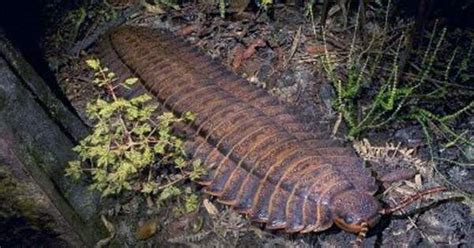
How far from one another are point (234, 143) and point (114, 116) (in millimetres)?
1033

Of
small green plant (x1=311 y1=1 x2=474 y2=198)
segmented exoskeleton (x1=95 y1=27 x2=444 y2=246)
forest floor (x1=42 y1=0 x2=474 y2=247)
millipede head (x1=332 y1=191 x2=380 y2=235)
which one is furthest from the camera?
small green plant (x1=311 y1=1 x2=474 y2=198)

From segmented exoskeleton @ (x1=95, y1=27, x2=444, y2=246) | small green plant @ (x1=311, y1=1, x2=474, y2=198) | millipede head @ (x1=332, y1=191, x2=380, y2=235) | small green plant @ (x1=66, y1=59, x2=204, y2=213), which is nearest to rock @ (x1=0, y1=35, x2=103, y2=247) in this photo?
small green plant @ (x1=66, y1=59, x2=204, y2=213)

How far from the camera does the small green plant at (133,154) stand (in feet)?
10.2

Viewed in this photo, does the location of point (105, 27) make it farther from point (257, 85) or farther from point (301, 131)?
point (301, 131)

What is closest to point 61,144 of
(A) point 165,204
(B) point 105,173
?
(B) point 105,173

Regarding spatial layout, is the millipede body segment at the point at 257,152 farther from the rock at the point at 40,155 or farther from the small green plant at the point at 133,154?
the rock at the point at 40,155

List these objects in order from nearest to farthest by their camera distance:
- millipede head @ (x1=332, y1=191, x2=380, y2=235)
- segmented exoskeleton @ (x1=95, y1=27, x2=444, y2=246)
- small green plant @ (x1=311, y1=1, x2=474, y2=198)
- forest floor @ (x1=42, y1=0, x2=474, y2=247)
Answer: millipede head @ (x1=332, y1=191, x2=380, y2=235) < segmented exoskeleton @ (x1=95, y1=27, x2=444, y2=246) < forest floor @ (x1=42, y1=0, x2=474, y2=247) < small green plant @ (x1=311, y1=1, x2=474, y2=198)

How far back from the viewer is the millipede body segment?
2750 millimetres

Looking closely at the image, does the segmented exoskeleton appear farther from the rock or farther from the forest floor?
the rock

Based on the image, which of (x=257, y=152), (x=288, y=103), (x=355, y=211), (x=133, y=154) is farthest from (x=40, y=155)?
(x=355, y=211)

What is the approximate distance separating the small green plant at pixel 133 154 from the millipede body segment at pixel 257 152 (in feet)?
0.47

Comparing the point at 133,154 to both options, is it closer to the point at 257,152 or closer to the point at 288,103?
the point at 257,152

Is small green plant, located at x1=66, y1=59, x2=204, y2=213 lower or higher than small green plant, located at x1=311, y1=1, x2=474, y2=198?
higher

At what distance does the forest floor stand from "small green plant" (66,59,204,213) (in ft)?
0.62
